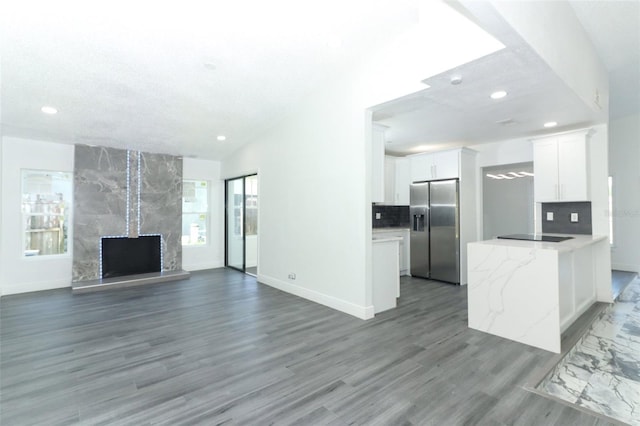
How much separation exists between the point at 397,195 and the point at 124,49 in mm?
4878

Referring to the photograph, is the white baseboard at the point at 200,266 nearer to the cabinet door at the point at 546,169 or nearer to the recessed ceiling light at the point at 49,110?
the recessed ceiling light at the point at 49,110

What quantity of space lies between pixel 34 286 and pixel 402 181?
22.3ft

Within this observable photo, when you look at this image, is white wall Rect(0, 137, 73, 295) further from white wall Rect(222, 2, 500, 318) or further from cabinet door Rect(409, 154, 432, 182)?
cabinet door Rect(409, 154, 432, 182)

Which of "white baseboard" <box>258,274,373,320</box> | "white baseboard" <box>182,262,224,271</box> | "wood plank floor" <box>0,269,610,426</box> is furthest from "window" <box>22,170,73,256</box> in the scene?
"white baseboard" <box>258,274,373,320</box>

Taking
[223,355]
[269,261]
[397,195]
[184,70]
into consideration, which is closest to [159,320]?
[223,355]

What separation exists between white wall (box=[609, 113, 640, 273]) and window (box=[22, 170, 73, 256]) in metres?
10.8

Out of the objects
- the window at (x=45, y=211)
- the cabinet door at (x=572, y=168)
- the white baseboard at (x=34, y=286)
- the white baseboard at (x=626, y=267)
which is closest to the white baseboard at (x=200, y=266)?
the white baseboard at (x=34, y=286)

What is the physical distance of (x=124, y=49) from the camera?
327 cm

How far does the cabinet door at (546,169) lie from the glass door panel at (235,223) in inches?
212

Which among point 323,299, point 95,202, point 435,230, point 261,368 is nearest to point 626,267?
point 435,230

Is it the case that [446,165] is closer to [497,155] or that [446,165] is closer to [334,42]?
[497,155]

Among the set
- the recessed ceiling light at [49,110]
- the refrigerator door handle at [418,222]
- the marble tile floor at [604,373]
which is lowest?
the marble tile floor at [604,373]

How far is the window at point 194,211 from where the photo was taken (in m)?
6.97

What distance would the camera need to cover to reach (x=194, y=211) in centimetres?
711
